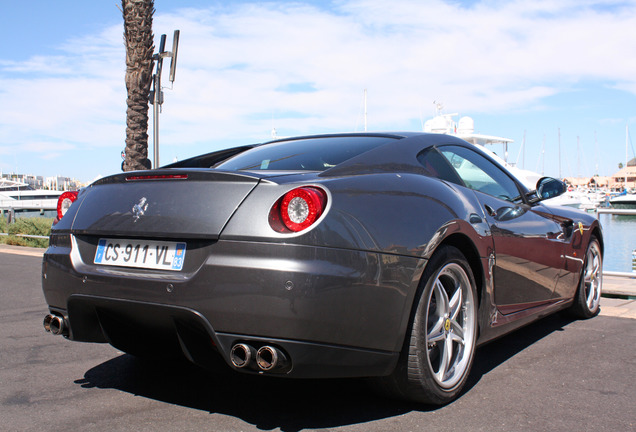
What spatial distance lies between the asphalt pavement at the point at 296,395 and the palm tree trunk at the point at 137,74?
9.51m

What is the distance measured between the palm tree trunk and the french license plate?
10.9 m

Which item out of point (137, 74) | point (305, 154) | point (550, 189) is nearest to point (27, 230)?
point (137, 74)

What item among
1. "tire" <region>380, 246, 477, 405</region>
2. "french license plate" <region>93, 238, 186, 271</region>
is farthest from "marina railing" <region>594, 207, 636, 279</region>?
"french license plate" <region>93, 238, 186, 271</region>

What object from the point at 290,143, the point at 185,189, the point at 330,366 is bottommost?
the point at 330,366

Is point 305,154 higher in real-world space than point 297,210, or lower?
higher

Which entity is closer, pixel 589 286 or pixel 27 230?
pixel 589 286

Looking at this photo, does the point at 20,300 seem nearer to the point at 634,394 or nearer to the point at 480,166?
the point at 480,166

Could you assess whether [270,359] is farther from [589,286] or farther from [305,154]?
[589,286]

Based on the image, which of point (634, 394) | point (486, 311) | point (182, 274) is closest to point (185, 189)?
point (182, 274)

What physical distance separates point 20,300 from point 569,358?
5.23 meters

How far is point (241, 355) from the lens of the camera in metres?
2.55

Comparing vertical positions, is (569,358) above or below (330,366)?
below

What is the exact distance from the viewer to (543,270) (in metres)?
4.20

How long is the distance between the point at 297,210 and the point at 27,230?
16.5m
